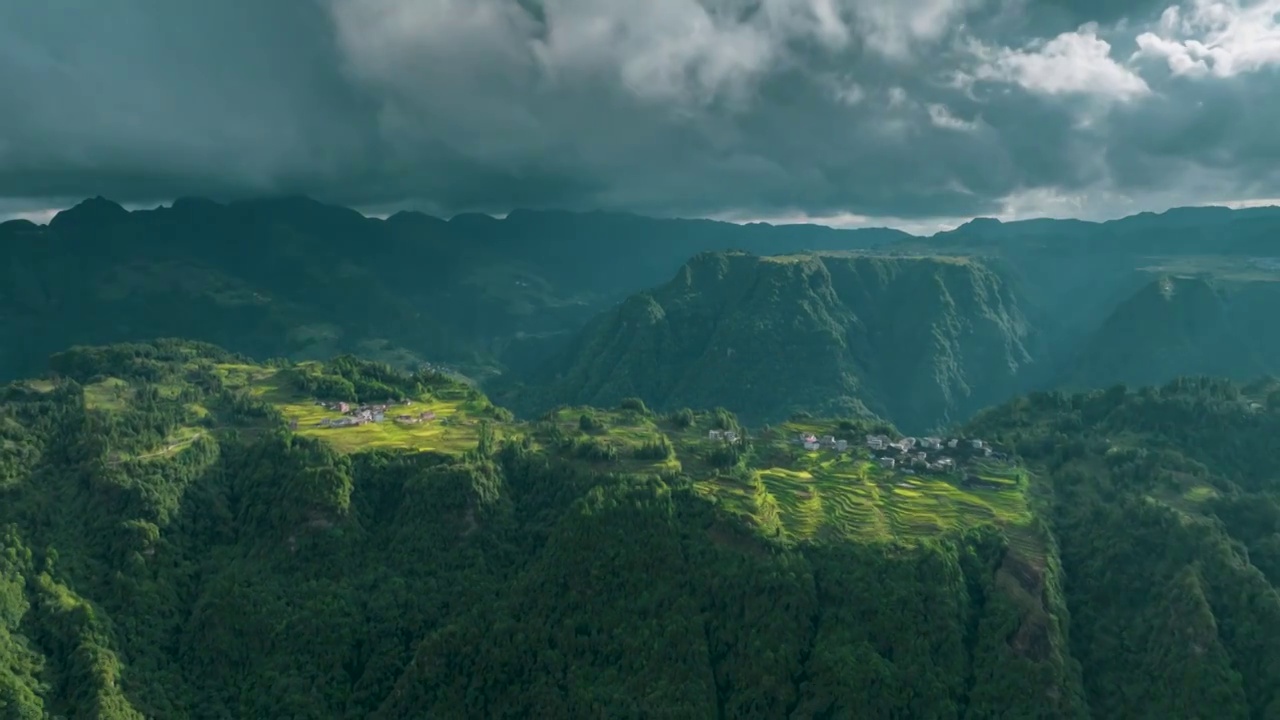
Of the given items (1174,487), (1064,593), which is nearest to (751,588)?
(1064,593)

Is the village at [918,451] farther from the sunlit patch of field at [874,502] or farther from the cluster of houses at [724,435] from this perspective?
the cluster of houses at [724,435]

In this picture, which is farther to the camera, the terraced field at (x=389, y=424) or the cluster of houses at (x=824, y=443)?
the cluster of houses at (x=824, y=443)

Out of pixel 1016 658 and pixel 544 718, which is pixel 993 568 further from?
pixel 544 718

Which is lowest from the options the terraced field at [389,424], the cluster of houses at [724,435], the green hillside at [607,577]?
the green hillside at [607,577]

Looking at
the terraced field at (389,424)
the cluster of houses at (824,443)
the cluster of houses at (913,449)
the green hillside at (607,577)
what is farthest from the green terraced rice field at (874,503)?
the terraced field at (389,424)

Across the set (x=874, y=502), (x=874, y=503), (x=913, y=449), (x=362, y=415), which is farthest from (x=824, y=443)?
(x=362, y=415)

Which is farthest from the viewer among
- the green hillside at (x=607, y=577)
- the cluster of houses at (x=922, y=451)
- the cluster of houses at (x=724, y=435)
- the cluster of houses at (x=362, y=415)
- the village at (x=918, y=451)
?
the cluster of houses at (x=724, y=435)

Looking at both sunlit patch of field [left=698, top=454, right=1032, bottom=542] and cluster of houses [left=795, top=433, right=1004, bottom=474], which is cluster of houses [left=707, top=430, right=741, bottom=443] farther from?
sunlit patch of field [left=698, top=454, right=1032, bottom=542]

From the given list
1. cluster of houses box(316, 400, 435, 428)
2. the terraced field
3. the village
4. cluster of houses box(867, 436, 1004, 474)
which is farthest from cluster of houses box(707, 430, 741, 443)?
cluster of houses box(316, 400, 435, 428)
